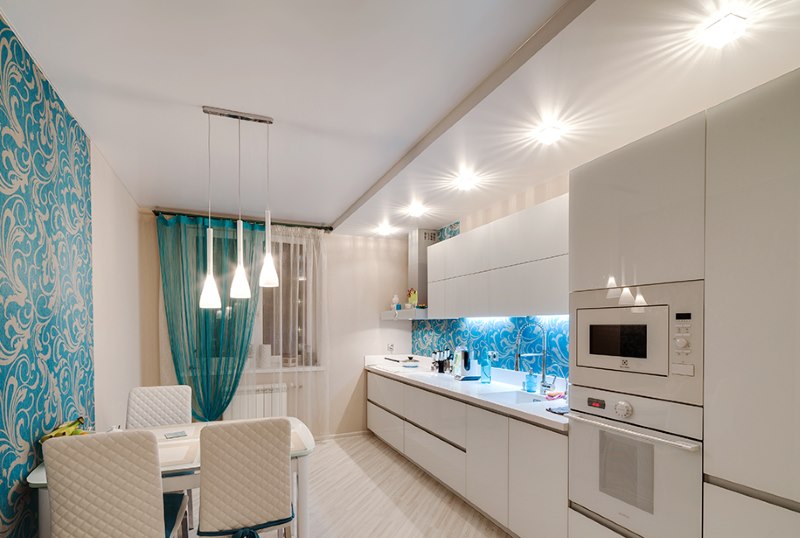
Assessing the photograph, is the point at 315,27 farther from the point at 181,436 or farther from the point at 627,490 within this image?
the point at 181,436

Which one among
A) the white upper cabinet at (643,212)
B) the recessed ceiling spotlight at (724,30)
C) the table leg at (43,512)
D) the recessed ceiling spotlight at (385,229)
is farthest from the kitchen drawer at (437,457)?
the recessed ceiling spotlight at (724,30)

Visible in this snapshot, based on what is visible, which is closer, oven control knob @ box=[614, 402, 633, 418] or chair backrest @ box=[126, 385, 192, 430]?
oven control knob @ box=[614, 402, 633, 418]

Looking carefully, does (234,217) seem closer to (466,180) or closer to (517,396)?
(466,180)

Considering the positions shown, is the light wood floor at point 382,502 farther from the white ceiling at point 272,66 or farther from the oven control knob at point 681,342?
the white ceiling at point 272,66

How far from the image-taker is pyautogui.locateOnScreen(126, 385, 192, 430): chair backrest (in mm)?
3188

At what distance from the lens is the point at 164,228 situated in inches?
180

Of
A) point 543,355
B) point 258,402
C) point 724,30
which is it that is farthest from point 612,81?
point 258,402

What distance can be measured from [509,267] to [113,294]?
3.01 m

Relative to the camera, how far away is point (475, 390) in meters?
3.30

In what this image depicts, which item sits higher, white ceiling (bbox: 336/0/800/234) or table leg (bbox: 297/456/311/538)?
white ceiling (bbox: 336/0/800/234)

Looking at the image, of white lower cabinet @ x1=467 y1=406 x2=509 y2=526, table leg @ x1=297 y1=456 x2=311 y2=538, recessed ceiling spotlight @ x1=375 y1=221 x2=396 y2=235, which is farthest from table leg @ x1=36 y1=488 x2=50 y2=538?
recessed ceiling spotlight @ x1=375 y1=221 x2=396 y2=235

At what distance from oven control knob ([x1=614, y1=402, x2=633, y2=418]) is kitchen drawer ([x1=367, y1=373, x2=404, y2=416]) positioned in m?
2.64

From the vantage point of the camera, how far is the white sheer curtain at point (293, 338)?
16.1ft

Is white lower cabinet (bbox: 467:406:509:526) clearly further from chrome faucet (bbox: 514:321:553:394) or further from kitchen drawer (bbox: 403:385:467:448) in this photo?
chrome faucet (bbox: 514:321:553:394)
